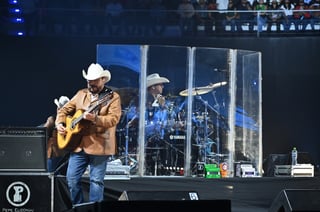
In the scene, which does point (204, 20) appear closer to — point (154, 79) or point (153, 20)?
point (153, 20)

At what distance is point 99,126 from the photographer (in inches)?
242

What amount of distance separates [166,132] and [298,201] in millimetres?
6973

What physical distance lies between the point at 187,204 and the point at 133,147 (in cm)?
691

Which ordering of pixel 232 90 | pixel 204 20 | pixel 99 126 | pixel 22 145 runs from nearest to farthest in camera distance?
pixel 22 145
pixel 99 126
pixel 232 90
pixel 204 20

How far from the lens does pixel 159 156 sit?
960 centimetres

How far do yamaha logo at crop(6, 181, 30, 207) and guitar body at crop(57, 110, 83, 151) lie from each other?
3.36 feet

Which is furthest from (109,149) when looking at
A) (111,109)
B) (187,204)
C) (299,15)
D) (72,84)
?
(299,15)

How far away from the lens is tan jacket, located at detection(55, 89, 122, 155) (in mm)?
6094

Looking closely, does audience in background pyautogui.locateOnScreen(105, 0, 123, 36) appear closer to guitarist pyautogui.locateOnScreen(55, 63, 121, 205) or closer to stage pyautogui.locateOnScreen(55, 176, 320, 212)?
stage pyautogui.locateOnScreen(55, 176, 320, 212)

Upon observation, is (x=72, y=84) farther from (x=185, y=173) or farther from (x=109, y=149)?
(x=109, y=149)

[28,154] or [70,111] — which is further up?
[70,111]

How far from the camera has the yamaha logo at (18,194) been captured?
207 inches

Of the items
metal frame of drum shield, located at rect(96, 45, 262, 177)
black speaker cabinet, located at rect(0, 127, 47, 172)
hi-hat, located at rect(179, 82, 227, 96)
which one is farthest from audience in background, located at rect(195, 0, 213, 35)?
black speaker cabinet, located at rect(0, 127, 47, 172)

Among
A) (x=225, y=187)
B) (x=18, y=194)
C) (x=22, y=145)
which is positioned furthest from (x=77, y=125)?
(x=225, y=187)
